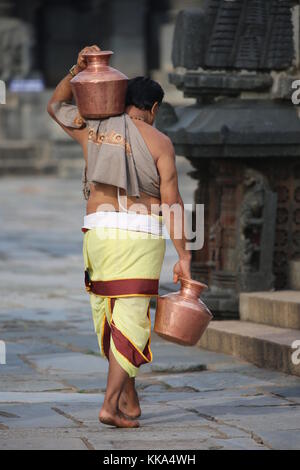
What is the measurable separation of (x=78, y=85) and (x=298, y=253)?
3.59m

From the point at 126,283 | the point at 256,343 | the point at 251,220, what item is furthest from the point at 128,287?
the point at 251,220

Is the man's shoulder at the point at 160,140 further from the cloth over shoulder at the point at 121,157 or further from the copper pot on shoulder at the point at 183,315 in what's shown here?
the copper pot on shoulder at the point at 183,315

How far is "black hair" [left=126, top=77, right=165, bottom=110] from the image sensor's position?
661 centimetres

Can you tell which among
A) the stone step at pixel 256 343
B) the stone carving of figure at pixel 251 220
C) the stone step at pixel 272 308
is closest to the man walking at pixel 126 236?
the stone step at pixel 256 343

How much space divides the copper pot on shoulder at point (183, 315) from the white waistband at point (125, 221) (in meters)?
0.29

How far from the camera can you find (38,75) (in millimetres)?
32406

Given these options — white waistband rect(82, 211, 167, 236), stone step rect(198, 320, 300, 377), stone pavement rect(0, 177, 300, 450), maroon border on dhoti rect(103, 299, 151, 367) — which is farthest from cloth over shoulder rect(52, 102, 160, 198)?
stone step rect(198, 320, 300, 377)

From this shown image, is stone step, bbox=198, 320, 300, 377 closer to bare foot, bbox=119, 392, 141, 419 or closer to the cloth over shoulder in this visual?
bare foot, bbox=119, 392, 141, 419

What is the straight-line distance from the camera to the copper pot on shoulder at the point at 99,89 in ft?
21.2

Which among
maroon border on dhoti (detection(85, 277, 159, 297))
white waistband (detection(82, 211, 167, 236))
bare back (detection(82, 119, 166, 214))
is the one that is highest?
bare back (detection(82, 119, 166, 214))

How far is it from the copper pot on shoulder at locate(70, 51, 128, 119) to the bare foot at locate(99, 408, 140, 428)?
1363mm

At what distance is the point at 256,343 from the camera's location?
27.7 ft

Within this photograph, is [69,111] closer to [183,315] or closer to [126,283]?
[126,283]

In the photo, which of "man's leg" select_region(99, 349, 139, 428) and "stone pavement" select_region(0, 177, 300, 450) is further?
"man's leg" select_region(99, 349, 139, 428)
